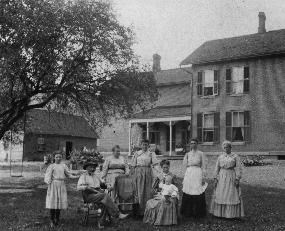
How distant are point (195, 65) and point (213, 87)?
83.2 inches


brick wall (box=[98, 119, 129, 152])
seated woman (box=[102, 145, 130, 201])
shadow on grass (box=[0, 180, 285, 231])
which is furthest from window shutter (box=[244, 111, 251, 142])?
seated woman (box=[102, 145, 130, 201])

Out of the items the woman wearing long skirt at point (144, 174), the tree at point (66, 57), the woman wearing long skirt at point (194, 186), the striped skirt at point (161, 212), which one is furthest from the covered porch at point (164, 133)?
the striped skirt at point (161, 212)

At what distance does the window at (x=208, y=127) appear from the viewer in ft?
92.1

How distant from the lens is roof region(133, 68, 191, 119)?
3380 cm

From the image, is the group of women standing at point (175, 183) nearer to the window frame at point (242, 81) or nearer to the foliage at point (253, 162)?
the foliage at point (253, 162)

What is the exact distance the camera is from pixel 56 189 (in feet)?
31.4

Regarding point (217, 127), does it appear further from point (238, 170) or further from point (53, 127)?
point (53, 127)

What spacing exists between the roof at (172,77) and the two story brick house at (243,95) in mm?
6908

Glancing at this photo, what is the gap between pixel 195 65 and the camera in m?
29.7

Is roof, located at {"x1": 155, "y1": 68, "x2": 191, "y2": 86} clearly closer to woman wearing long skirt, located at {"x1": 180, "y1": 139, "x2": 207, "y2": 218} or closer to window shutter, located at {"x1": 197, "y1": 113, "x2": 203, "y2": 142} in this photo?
window shutter, located at {"x1": 197, "y1": 113, "x2": 203, "y2": 142}

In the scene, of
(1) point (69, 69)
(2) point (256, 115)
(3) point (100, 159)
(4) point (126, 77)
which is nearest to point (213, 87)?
(2) point (256, 115)

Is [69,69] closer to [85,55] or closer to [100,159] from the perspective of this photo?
[85,55]

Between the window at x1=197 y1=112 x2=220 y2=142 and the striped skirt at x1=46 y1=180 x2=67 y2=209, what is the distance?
19.4m

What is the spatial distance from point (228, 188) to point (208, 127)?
18.5m
